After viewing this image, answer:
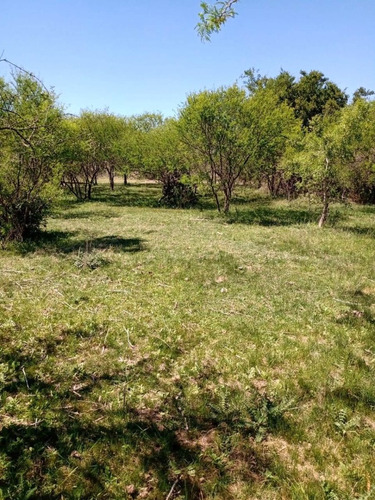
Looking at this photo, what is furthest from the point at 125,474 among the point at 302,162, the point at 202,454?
the point at 302,162

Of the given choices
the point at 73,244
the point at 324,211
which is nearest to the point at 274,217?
the point at 324,211

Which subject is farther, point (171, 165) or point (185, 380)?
point (171, 165)

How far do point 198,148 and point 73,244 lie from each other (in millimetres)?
15322

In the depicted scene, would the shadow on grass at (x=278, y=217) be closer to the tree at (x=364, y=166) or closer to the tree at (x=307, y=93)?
the tree at (x=364, y=166)

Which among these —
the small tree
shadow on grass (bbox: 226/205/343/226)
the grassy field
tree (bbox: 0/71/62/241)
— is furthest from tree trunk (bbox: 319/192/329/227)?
tree (bbox: 0/71/62/241)

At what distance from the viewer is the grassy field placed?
3602mm

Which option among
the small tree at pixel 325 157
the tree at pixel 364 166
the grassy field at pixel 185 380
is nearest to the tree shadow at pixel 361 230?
the small tree at pixel 325 157

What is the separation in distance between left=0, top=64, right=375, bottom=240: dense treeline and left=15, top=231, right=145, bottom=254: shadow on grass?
103cm

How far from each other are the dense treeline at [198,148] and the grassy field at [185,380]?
358cm

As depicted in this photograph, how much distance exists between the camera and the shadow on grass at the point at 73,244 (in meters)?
13.6

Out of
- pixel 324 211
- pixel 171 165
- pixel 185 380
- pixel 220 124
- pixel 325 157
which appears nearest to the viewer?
pixel 185 380

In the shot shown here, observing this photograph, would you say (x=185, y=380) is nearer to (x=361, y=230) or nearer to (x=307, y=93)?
(x=361, y=230)

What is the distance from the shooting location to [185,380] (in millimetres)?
5324

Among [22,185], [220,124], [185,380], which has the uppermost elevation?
[220,124]
